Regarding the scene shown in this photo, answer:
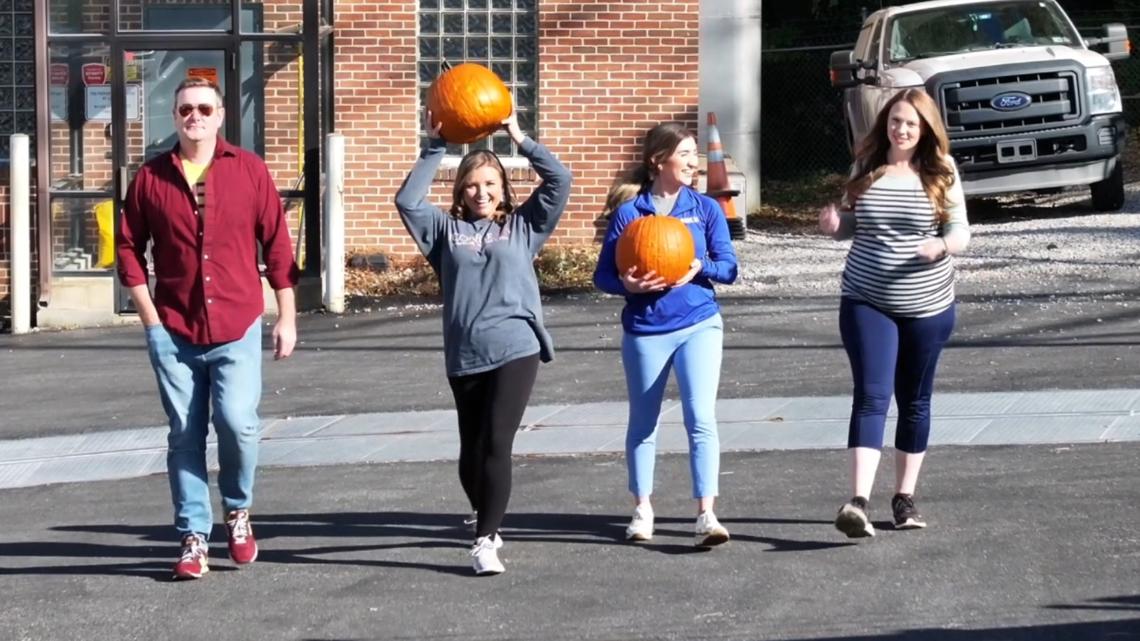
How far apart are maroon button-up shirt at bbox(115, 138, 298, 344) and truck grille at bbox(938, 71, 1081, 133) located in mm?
11436

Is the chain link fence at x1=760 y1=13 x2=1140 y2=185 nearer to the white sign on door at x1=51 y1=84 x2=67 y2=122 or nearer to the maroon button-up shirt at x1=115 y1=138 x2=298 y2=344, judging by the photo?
the white sign on door at x1=51 y1=84 x2=67 y2=122

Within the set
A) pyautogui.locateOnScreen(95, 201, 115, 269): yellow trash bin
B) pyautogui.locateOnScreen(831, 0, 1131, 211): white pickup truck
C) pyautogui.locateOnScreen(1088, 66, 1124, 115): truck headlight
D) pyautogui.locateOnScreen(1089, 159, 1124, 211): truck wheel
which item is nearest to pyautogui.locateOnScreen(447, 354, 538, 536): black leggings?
pyautogui.locateOnScreen(95, 201, 115, 269): yellow trash bin

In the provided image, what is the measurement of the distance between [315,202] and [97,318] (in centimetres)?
200

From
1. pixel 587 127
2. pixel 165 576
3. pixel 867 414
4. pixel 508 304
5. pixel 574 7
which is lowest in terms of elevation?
pixel 165 576

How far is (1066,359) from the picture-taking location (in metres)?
11.0

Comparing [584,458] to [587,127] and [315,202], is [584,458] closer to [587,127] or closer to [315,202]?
[315,202]

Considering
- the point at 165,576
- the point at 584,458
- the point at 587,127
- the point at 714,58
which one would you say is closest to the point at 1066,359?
the point at 584,458

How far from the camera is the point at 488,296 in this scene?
6621 mm

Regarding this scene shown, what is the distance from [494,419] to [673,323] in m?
0.79

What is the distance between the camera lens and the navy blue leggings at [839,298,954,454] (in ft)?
22.6

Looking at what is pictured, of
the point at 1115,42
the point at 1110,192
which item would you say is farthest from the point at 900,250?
the point at 1115,42

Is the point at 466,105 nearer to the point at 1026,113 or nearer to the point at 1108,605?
the point at 1108,605

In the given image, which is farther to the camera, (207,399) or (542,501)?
(542,501)

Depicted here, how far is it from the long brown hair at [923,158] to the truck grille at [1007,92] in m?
10.4
